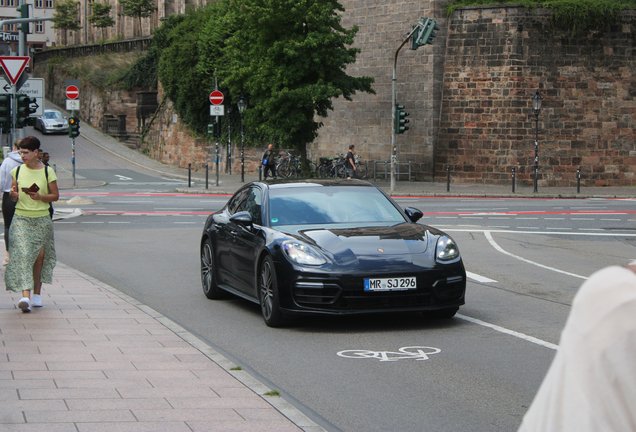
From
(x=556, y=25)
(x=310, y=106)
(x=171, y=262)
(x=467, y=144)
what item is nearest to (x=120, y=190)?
(x=310, y=106)

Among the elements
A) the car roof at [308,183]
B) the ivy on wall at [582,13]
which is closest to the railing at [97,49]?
the ivy on wall at [582,13]

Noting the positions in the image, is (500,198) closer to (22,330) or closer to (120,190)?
(120,190)

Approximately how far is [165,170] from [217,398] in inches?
1782

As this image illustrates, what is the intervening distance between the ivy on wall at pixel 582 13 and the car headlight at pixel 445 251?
29.7 meters

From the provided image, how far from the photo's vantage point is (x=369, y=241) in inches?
309

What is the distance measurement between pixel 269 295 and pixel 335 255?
0.86 m

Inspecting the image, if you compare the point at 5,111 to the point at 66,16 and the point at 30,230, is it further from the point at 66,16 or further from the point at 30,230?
the point at 66,16

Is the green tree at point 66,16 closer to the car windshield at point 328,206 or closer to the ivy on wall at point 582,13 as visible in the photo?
the ivy on wall at point 582,13

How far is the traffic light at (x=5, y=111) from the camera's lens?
19594mm

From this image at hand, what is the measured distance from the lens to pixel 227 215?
9.83 metres

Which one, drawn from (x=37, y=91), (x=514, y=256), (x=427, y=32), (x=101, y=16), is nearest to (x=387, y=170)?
(x=427, y=32)

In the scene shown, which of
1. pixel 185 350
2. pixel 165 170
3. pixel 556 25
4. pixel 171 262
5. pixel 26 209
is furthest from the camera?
pixel 165 170

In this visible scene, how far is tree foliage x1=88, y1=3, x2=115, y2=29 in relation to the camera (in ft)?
305

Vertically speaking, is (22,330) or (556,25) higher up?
(556,25)
